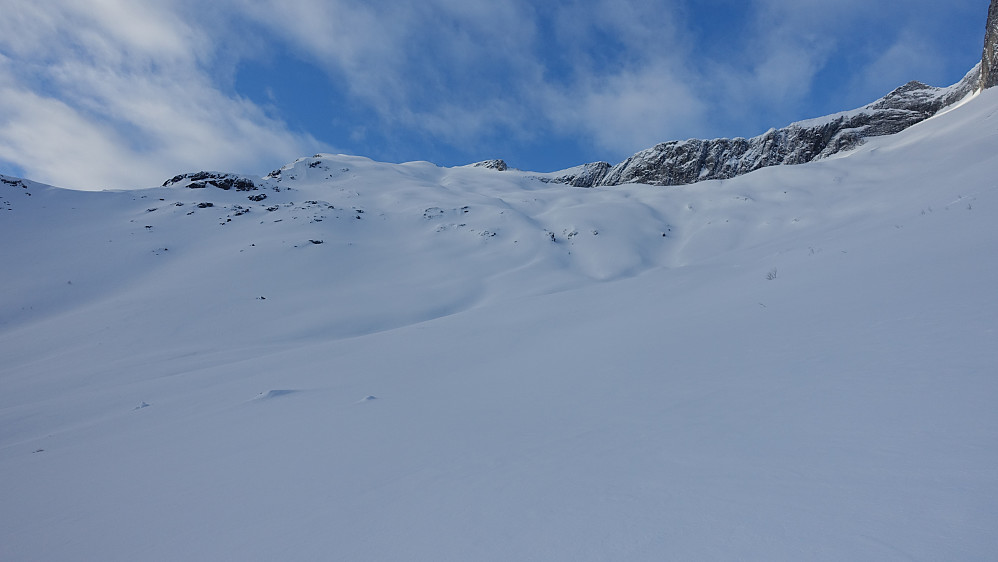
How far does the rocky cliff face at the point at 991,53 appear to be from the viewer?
137ft

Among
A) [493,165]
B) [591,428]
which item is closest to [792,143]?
[493,165]

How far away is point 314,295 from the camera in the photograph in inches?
798

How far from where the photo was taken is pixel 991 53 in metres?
42.5

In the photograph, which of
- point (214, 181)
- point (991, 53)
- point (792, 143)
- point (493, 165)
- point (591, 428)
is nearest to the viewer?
point (591, 428)

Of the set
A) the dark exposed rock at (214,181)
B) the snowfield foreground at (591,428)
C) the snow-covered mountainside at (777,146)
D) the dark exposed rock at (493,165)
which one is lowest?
the snowfield foreground at (591,428)

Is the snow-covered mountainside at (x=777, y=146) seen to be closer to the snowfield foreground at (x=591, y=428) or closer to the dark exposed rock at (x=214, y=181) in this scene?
the dark exposed rock at (x=214, y=181)

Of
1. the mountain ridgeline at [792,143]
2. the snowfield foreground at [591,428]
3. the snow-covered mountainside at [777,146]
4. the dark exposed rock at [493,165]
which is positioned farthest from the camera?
the dark exposed rock at [493,165]

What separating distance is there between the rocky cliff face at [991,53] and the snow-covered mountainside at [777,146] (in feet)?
9.88

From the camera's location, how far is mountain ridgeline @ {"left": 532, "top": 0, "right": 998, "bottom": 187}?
50125 mm

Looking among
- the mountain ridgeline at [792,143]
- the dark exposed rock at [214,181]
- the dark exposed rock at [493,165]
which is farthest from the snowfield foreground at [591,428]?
the dark exposed rock at [493,165]

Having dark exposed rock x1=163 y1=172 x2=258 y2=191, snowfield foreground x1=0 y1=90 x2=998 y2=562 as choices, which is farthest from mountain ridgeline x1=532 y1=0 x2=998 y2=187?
snowfield foreground x1=0 y1=90 x2=998 y2=562

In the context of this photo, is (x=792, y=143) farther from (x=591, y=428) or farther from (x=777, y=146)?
(x=591, y=428)

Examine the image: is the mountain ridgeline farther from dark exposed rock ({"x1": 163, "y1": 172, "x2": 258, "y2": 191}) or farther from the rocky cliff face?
dark exposed rock ({"x1": 163, "y1": 172, "x2": 258, "y2": 191})

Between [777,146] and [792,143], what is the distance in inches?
72.2
